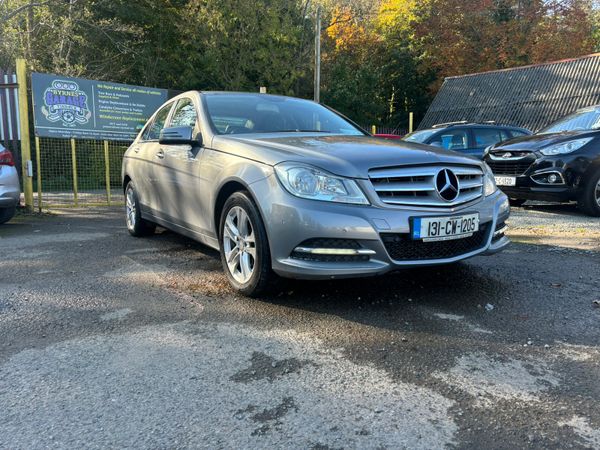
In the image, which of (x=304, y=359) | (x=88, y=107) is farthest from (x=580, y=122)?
(x=88, y=107)

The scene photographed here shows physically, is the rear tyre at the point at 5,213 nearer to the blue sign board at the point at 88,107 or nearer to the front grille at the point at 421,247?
the blue sign board at the point at 88,107

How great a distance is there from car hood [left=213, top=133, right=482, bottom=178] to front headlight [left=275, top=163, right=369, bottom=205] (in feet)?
0.17

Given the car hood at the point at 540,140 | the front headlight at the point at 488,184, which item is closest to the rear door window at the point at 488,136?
the car hood at the point at 540,140

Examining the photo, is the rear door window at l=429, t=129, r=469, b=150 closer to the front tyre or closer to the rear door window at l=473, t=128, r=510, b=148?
the rear door window at l=473, t=128, r=510, b=148

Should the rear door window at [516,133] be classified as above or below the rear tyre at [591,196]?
above

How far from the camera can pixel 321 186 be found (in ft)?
10.9

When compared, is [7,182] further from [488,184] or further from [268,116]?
[488,184]

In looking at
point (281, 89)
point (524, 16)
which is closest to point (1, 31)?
point (281, 89)

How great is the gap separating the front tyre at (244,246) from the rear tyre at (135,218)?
8.28ft

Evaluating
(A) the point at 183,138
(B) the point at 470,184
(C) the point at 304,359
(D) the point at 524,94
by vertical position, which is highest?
(D) the point at 524,94

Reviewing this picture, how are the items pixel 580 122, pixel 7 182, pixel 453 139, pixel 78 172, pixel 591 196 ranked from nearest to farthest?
pixel 7 182 < pixel 591 196 < pixel 580 122 < pixel 453 139 < pixel 78 172

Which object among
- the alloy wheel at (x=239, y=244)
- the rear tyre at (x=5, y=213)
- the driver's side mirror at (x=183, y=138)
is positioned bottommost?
the rear tyre at (x=5, y=213)

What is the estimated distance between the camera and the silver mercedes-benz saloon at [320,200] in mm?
3240

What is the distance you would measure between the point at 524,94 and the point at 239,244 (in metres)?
21.2
